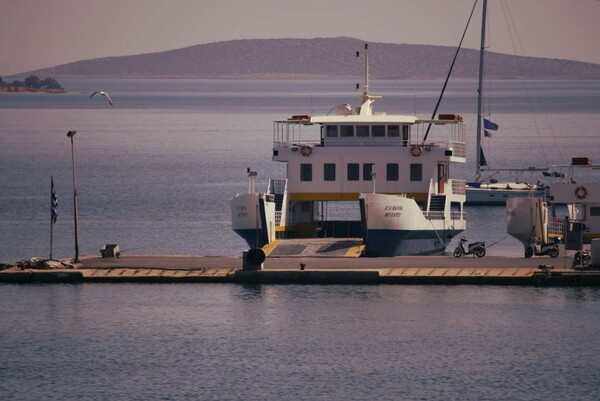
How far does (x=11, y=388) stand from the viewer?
4338 centimetres

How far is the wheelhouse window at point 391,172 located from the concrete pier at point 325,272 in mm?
7110

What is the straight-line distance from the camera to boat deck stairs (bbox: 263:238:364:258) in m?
60.8

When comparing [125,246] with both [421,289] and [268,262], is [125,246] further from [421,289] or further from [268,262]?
[421,289]

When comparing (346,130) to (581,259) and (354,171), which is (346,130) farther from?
(581,259)

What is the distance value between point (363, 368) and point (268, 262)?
1366 centimetres

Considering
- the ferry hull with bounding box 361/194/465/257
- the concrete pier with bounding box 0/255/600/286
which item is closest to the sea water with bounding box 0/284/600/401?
the concrete pier with bounding box 0/255/600/286

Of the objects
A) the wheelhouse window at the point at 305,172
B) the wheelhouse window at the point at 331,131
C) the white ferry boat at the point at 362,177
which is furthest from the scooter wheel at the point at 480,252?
the wheelhouse window at the point at 331,131

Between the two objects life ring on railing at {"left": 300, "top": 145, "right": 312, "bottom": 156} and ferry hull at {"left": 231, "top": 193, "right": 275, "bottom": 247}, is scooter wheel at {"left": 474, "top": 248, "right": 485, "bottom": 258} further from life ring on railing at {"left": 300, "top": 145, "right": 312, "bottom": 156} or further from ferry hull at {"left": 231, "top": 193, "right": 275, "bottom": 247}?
life ring on railing at {"left": 300, "top": 145, "right": 312, "bottom": 156}

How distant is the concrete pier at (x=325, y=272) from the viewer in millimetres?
56344

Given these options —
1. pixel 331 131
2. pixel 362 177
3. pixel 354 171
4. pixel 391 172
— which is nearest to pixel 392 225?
pixel 362 177

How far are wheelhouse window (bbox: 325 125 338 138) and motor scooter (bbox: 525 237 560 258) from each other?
10.8 m

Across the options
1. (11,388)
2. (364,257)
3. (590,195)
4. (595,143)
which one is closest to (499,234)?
(590,195)

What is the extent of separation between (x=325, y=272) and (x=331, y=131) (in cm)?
1333

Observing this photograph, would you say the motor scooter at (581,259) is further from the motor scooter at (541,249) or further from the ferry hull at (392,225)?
the ferry hull at (392,225)
